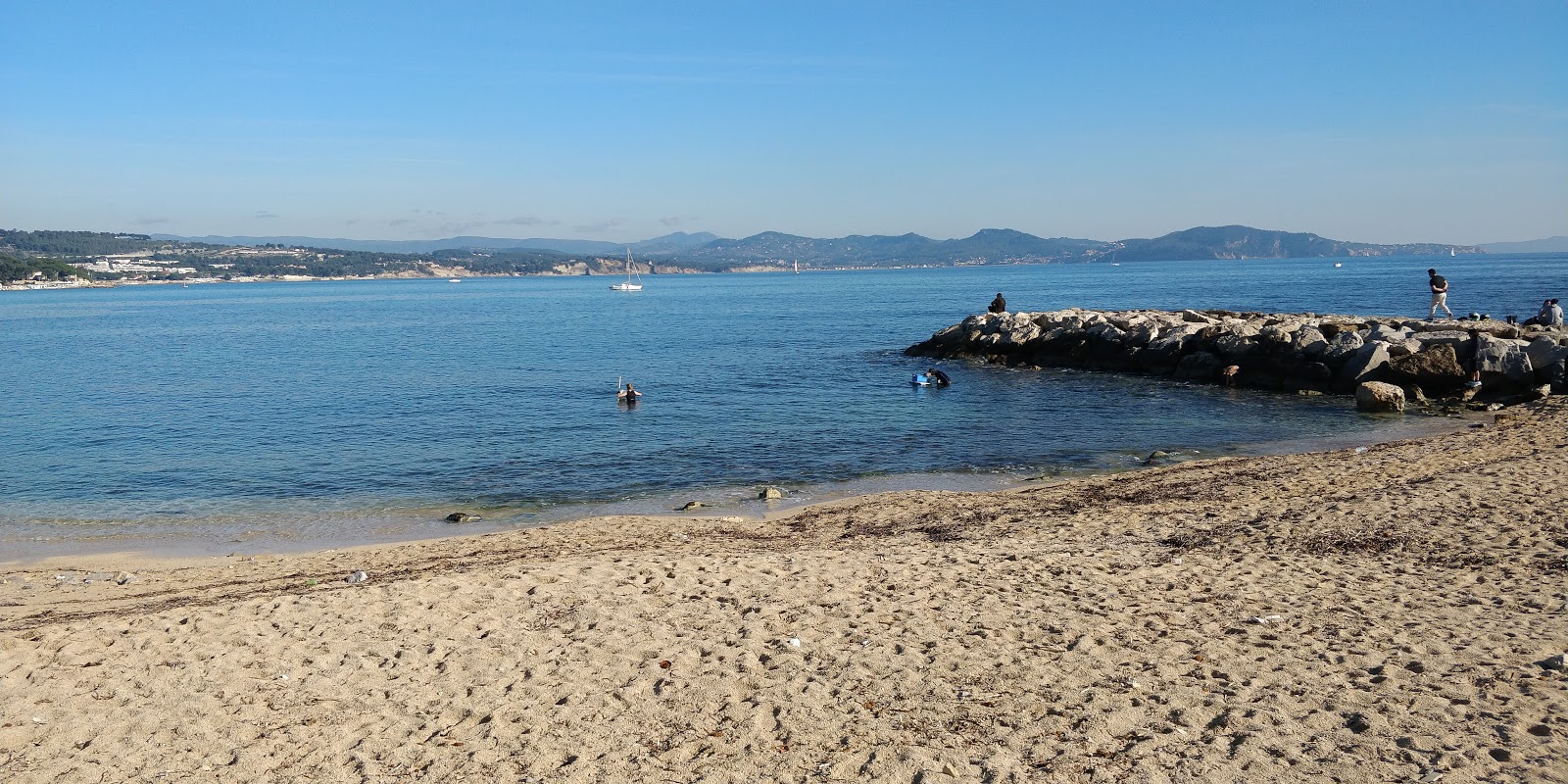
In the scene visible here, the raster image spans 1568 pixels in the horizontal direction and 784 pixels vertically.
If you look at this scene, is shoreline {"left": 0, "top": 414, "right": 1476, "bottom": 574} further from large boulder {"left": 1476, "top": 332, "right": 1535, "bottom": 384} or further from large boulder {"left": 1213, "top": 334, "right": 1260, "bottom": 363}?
large boulder {"left": 1213, "top": 334, "right": 1260, "bottom": 363}

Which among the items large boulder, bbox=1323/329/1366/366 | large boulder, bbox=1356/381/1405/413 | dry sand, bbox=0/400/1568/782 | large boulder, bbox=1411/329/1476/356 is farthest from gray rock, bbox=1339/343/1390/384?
dry sand, bbox=0/400/1568/782

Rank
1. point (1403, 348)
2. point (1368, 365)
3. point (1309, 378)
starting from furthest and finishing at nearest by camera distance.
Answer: point (1309, 378)
point (1403, 348)
point (1368, 365)

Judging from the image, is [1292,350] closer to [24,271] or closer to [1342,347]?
[1342,347]

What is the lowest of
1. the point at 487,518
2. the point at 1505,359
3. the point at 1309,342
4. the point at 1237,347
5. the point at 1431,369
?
the point at 487,518

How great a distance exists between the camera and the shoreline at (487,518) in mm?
14492

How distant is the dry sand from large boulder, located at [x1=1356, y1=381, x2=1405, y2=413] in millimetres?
12225

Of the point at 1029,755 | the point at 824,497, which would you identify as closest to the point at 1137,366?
the point at 824,497

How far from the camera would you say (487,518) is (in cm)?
1627

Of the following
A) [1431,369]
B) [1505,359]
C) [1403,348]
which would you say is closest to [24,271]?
[1403,348]

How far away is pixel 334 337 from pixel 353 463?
48651 mm

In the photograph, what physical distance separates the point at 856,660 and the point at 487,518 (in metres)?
10.00

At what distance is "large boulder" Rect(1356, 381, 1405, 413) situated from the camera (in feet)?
78.5

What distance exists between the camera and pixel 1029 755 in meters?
6.12

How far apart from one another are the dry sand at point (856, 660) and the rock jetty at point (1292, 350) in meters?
14.8
